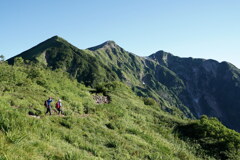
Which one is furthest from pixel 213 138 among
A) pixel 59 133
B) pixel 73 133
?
Result: pixel 59 133

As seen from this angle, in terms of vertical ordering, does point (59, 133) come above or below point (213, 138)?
above

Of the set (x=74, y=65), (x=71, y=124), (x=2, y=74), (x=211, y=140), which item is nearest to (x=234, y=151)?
(x=211, y=140)

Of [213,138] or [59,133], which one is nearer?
[59,133]

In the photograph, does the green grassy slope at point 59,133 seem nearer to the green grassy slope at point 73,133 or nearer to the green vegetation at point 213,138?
the green grassy slope at point 73,133

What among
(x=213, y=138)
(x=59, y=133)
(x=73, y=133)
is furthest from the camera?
(x=213, y=138)

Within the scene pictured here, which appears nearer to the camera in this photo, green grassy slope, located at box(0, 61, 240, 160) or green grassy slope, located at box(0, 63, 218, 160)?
green grassy slope, located at box(0, 63, 218, 160)

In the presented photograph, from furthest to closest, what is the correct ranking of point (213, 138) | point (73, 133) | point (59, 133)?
point (213, 138) < point (73, 133) < point (59, 133)

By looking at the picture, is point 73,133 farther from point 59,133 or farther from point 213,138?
point 213,138

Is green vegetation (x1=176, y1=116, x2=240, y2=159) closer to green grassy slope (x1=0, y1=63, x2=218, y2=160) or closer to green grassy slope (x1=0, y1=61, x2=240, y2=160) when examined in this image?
green grassy slope (x1=0, y1=61, x2=240, y2=160)

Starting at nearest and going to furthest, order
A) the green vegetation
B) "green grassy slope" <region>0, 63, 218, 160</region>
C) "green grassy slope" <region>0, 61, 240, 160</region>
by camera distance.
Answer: "green grassy slope" <region>0, 63, 218, 160</region> < "green grassy slope" <region>0, 61, 240, 160</region> < the green vegetation

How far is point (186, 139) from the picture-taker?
2725cm

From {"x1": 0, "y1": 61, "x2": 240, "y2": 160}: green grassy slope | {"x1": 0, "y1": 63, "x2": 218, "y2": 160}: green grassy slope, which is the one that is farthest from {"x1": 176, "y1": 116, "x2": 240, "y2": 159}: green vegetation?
{"x1": 0, "y1": 63, "x2": 218, "y2": 160}: green grassy slope

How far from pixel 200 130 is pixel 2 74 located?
28933mm

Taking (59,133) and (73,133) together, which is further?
(73,133)
